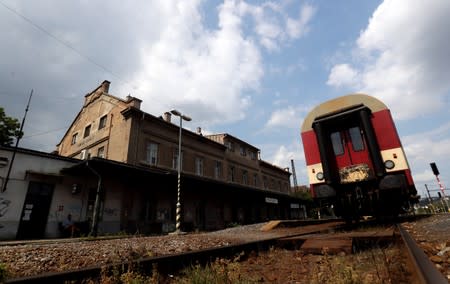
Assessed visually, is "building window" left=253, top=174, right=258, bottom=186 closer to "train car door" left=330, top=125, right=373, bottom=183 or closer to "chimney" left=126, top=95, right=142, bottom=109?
"chimney" left=126, top=95, right=142, bottom=109

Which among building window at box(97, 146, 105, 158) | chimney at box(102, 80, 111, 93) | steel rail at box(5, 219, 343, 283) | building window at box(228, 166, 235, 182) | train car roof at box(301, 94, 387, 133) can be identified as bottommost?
steel rail at box(5, 219, 343, 283)

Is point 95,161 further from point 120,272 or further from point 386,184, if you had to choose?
point 386,184

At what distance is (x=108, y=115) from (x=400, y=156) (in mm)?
20228

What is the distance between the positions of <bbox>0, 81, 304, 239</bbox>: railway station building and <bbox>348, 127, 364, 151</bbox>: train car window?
10.7 meters

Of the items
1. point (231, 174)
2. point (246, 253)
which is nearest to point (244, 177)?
point (231, 174)

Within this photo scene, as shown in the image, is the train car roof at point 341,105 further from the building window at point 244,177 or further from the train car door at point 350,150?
the building window at point 244,177

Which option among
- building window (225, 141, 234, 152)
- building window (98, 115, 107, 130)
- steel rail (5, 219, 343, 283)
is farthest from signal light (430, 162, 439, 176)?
building window (98, 115, 107, 130)

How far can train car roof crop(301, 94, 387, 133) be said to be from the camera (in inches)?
254

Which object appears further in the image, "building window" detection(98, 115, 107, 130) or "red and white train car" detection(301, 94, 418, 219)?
"building window" detection(98, 115, 107, 130)

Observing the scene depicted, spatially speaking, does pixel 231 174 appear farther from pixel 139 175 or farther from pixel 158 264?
pixel 158 264

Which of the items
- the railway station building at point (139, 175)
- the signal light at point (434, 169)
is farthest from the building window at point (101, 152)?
the signal light at point (434, 169)

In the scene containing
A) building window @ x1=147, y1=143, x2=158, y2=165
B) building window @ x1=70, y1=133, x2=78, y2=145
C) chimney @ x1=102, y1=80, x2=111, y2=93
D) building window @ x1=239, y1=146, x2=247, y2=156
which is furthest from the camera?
building window @ x1=239, y1=146, x2=247, y2=156

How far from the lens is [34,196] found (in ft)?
41.0

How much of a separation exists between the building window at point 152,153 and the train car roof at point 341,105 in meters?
13.7
